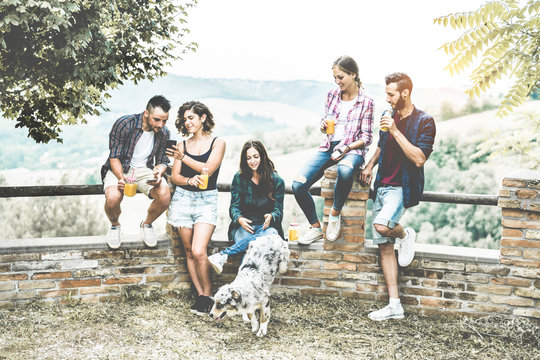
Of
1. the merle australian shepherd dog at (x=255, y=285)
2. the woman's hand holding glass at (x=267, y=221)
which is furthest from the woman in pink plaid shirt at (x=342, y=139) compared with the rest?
the merle australian shepherd dog at (x=255, y=285)

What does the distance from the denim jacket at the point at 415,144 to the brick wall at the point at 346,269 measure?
42 cm

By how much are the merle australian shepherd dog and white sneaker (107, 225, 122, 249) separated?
139 cm

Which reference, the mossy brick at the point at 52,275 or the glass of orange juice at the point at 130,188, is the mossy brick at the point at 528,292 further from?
the mossy brick at the point at 52,275

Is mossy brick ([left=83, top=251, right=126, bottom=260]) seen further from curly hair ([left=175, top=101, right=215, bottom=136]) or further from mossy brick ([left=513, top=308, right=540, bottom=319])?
mossy brick ([left=513, top=308, right=540, bottom=319])

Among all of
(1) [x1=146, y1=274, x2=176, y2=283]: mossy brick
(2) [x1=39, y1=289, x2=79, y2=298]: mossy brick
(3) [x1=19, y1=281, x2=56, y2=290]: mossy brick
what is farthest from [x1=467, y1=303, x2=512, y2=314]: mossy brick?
(3) [x1=19, y1=281, x2=56, y2=290]: mossy brick

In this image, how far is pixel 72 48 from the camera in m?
5.37

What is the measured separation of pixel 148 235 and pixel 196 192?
674mm

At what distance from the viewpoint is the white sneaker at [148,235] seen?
4.88m

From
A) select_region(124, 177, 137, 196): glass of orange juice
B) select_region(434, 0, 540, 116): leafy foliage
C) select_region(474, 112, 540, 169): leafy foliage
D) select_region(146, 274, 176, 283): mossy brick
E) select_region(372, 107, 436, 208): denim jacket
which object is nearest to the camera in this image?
select_region(434, 0, 540, 116): leafy foliage

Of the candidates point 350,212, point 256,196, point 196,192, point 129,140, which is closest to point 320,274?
point 350,212

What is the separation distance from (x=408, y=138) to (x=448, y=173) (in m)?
15.6

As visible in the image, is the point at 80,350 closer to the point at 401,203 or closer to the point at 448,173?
the point at 401,203

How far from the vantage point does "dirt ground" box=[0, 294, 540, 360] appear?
403cm

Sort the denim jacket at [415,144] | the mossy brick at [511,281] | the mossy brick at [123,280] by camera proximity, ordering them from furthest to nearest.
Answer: the mossy brick at [123,280], the mossy brick at [511,281], the denim jacket at [415,144]
